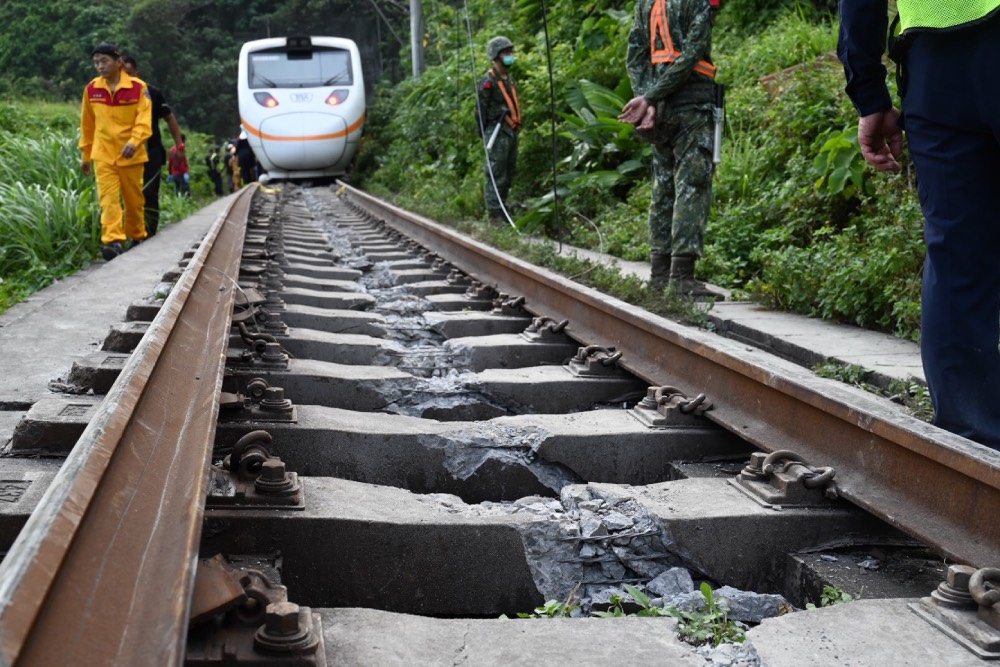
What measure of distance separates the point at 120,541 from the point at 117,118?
306 inches

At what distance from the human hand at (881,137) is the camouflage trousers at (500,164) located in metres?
8.07

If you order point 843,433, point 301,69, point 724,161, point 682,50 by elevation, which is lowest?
point 843,433

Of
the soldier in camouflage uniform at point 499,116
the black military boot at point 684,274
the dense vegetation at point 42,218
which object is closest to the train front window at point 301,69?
the dense vegetation at point 42,218

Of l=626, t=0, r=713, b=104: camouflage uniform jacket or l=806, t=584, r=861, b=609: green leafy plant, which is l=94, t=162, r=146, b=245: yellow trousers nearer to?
l=626, t=0, r=713, b=104: camouflage uniform jacket

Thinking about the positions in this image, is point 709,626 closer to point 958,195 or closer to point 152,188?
point 958,195

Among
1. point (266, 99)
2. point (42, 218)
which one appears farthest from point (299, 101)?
point (42, 218)

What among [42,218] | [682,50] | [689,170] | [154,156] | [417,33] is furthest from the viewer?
[417,33]

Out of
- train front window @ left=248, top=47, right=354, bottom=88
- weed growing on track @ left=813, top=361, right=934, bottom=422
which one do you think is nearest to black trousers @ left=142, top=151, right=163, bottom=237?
weed growing on track @ left=813, top=361, right=934, bottom=422

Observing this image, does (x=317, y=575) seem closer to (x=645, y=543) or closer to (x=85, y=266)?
(x=645, y=543)

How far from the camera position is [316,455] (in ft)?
8.85

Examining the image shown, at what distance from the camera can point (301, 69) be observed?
19641 millimetres

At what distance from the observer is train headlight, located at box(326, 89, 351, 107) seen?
1948cm

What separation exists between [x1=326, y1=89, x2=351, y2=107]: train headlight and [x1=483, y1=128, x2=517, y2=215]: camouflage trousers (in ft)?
30.1

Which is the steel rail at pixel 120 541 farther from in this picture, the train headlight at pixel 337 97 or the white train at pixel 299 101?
the train headlight at pixel 337 97
